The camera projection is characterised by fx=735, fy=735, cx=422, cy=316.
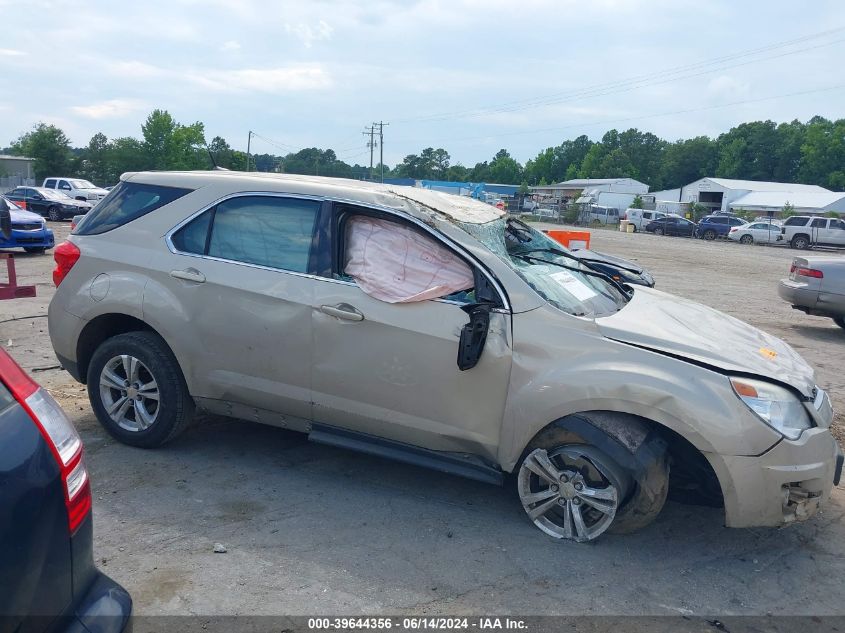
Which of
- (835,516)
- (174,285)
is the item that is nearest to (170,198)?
(174,285)

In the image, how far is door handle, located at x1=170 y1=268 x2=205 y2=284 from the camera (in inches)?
180

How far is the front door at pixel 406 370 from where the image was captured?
13.1 ft

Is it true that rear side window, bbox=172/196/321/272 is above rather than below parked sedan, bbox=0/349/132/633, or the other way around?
above

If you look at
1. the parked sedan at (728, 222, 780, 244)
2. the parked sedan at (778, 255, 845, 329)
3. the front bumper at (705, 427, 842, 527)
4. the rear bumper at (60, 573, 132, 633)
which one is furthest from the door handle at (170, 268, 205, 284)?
the parked sedan at (728, 222, 780, 244)

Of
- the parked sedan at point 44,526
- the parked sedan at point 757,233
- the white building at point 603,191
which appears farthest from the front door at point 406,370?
the white building at point 603,191

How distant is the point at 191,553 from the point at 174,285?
5.70 feet

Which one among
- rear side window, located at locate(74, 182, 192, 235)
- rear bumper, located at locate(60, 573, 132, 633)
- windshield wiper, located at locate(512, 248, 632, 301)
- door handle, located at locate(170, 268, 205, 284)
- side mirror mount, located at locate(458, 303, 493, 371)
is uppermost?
rear side window, located at locate(74, 182, 192, 235)

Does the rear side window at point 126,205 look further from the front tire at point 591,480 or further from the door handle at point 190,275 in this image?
the front tire at point 591,480

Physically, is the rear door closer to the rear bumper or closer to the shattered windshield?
the shattered windshield

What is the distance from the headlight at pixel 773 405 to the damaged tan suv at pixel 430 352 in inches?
0.4

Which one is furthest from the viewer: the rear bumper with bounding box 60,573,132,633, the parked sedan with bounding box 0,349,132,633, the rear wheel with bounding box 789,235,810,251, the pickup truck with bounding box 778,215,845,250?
the rear wheel with bounding box 789,235,810,251

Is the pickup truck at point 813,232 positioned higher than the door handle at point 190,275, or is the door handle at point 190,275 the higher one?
the door handle at point 190,275

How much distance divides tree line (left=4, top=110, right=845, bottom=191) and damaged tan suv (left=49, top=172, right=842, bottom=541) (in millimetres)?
32304

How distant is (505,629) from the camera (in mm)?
3197
